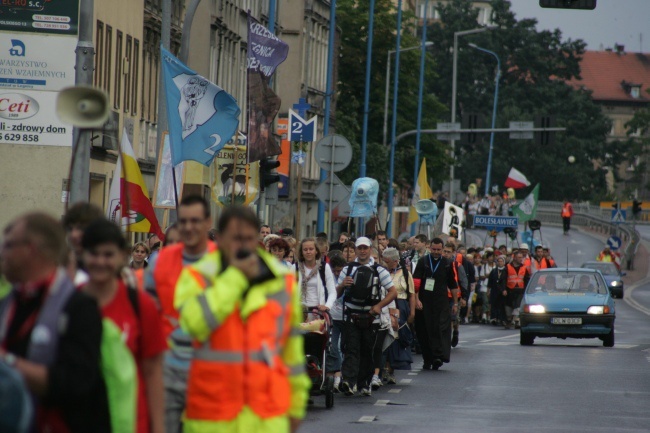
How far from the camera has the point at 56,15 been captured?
104ft

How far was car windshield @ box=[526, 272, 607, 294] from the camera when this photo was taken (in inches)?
1282

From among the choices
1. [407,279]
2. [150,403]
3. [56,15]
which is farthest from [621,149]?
[150,403]

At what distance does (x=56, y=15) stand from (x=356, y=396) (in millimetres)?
15042

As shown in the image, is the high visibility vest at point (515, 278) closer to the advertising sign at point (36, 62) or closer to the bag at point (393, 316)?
the advertising sign at point (36, 62)

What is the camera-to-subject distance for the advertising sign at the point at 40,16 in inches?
1225

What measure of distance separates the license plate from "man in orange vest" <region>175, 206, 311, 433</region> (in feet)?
80.0

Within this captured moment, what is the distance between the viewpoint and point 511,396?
1905cm

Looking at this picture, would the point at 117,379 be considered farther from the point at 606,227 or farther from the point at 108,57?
the point at 606,227

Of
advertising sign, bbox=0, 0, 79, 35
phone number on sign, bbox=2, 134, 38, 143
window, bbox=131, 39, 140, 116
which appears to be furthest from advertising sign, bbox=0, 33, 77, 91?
window, bbox=131, 39, 140, 116

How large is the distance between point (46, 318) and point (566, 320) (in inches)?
1037

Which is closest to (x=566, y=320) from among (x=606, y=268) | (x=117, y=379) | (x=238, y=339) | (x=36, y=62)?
(x=36, y=62)

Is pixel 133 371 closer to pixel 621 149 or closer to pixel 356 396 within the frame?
pixel 356 396

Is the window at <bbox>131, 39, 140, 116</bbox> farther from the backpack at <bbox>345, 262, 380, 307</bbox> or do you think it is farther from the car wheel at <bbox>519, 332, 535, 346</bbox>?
the backpack at <bbox>345, 262, 380, 307</bbox>

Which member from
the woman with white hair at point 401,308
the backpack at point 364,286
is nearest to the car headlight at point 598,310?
the woman with white hair at point 401,308
